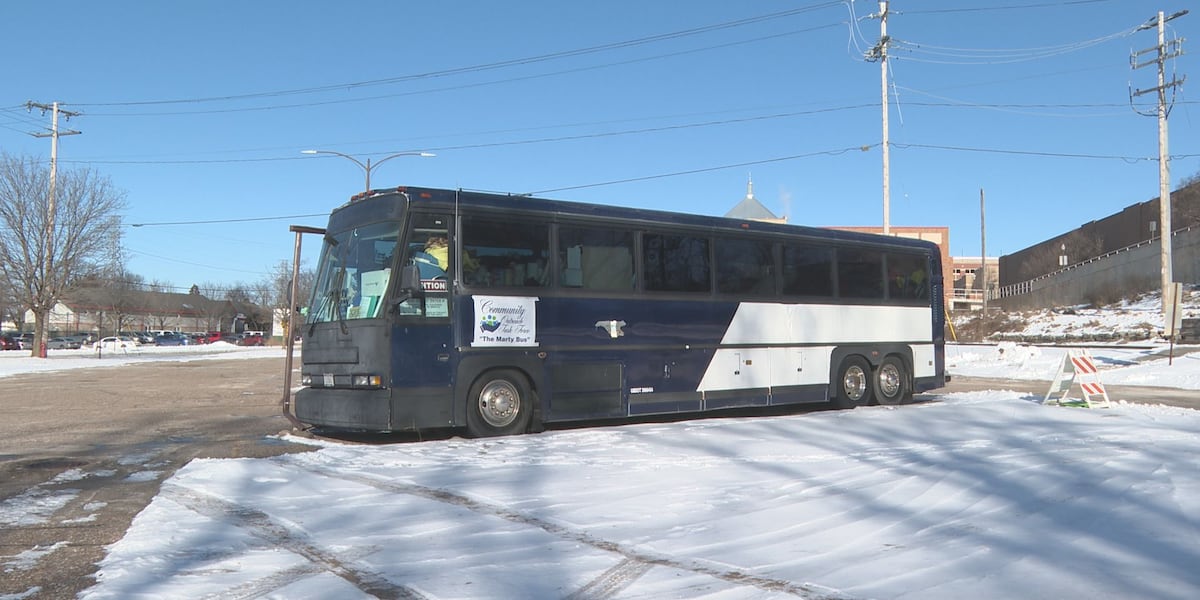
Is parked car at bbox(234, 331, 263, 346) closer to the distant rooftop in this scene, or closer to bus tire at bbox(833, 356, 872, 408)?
the distant rooftop

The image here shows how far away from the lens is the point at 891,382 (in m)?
15.2

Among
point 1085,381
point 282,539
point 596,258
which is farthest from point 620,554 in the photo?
point 1085,381

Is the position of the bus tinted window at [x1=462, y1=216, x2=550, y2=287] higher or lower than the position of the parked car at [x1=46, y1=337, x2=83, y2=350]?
higher

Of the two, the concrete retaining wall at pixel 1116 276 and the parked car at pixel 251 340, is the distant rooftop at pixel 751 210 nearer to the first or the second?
the concrete retaining wall at pixel 1116 276

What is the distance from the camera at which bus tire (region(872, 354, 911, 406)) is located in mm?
15000

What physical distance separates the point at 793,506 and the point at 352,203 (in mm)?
7091

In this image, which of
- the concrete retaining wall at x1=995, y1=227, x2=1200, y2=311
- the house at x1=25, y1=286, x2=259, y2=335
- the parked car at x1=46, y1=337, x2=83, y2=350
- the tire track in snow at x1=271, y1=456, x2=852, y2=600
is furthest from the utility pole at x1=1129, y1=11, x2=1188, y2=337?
the house at x1=25, y1=286, x2=259, y2=335

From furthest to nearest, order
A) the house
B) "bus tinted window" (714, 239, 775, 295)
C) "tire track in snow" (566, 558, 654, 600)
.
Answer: the house < "bus tinted window" (714, 239, 775, 295) < "tire track in snow" (566, 558, 654, 600)

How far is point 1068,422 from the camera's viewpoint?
1105 cm

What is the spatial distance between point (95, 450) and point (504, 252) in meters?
5.28

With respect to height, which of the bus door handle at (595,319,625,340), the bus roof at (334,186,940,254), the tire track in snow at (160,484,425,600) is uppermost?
the bus roof at (334,186,940,254)

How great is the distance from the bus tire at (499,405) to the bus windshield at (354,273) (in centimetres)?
159

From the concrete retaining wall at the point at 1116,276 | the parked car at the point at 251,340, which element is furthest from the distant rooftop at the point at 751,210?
the parked car at the point at 251,340

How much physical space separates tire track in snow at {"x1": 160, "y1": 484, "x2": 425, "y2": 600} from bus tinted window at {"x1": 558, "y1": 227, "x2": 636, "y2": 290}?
5.43 metres
